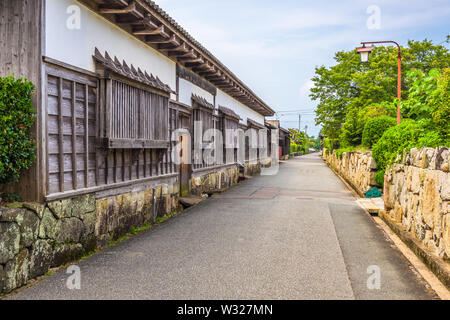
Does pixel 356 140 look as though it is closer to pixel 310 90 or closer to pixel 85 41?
pixel 310 90

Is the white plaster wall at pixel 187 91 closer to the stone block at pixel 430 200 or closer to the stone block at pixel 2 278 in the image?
the stone block at pixel 430 200

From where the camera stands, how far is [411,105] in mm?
8594

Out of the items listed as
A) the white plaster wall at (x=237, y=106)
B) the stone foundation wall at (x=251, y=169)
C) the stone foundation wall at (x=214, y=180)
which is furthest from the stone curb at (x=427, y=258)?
the stone foundation wall at (x=251, y=169)

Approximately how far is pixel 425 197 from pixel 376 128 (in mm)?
8763

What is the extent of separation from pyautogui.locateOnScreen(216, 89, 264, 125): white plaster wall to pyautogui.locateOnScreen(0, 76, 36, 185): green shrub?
1050cm

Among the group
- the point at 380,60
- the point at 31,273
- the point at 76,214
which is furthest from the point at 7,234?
the point at 380,60

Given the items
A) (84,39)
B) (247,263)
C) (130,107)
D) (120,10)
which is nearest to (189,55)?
(130,107)

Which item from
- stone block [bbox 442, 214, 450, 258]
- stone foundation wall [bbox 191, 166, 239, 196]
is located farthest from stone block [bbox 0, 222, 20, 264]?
stone foundation wall [bbox 191, 166, 239, 196]

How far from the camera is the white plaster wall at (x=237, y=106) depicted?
600 inches

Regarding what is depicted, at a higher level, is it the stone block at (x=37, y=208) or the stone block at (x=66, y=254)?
the stone block at (x=37, y=208)

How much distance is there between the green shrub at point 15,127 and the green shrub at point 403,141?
661cm

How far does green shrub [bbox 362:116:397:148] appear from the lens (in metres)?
13.4

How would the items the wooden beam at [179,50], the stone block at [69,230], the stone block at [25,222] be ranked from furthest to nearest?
the wooden beam at [179,50]
the stone block at [69,230]
the stone block at [25,222]

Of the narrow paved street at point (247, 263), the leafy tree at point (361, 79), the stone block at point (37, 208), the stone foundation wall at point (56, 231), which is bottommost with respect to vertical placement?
the narrow paved street at point (247, 263)
